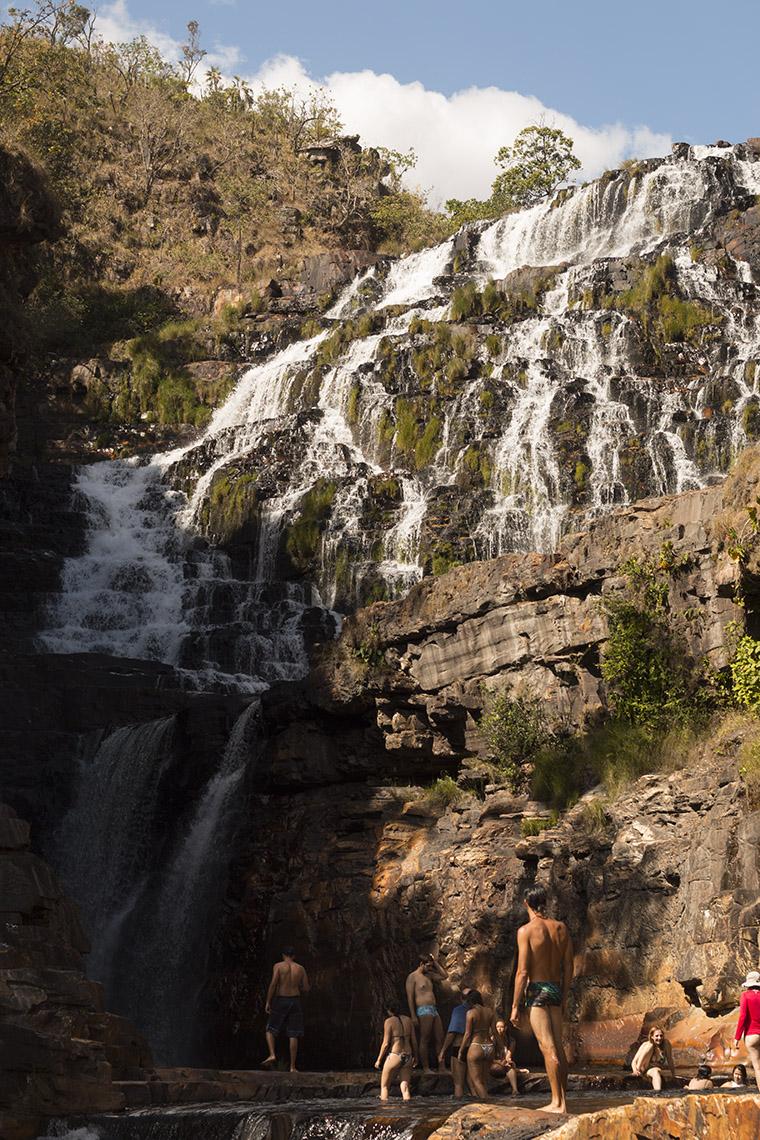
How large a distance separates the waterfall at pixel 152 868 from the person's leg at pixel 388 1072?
1138cm

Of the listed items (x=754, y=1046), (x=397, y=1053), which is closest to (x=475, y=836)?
(x=397, y=1053)

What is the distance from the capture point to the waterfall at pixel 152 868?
2817 centimetres

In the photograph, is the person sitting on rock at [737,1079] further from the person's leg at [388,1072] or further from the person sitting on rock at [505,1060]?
the person's leg at [388,1072]

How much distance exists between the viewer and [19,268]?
97.1ft

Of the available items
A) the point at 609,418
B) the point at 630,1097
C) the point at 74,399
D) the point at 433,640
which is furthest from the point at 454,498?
the point at 630,1097

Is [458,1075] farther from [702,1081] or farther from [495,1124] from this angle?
[495,1124]

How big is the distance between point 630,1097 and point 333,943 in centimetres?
1146

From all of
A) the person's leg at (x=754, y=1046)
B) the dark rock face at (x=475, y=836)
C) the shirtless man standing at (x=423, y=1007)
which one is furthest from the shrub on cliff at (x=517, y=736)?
the person's leg at (x=754, y=1046)

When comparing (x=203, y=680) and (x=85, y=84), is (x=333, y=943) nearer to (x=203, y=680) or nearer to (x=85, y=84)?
(x=203, y=680)

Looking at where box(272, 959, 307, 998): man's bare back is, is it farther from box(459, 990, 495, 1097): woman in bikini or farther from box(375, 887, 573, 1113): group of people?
box(459, 990, 495, 1097): woman in bikini

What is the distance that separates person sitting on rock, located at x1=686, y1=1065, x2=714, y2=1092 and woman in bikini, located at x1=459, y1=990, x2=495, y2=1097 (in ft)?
7.87

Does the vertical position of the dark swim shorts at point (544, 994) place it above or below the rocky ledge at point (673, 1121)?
above

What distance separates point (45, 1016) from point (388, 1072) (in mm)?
4403

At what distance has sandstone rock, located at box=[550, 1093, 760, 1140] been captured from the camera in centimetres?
984
